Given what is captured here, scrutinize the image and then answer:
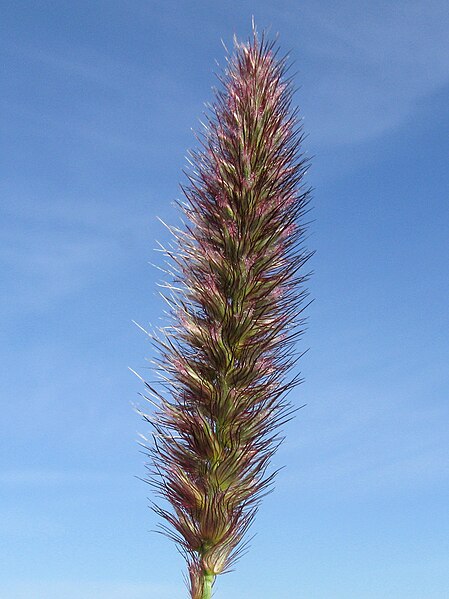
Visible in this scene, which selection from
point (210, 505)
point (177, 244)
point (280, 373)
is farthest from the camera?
point (177, 244)

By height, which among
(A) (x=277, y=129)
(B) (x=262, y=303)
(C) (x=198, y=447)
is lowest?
(C) (x=198, y=447)

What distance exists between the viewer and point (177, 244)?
774cm

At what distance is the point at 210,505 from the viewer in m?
6.65

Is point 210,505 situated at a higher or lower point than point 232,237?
lower

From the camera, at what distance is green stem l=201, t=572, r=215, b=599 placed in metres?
6.50

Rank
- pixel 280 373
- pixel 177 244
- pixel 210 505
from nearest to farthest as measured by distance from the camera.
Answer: pixel 210 505 < pixel 280 373 < pixel 177 244

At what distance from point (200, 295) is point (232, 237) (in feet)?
2.04

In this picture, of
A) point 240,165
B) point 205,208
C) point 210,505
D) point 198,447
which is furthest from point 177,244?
point 210,505

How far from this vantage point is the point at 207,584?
6.55m

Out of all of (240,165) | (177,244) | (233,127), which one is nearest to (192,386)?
(177,244)

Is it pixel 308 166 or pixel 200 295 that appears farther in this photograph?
pixel 308 166

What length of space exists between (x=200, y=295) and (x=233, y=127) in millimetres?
1791

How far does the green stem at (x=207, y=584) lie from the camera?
650cm

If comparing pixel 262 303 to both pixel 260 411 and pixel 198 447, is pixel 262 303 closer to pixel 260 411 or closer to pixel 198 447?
pixel 260 411
